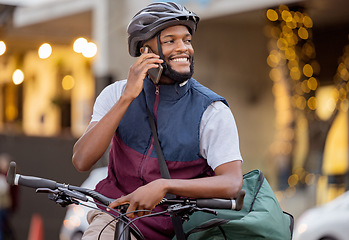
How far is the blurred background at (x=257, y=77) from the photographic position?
1588 cm

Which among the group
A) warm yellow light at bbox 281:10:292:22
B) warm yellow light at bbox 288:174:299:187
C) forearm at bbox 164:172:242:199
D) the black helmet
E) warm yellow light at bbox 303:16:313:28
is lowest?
warm yellow light at bbox 288:174:299:187

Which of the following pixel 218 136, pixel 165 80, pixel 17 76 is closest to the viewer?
pixel 218 136

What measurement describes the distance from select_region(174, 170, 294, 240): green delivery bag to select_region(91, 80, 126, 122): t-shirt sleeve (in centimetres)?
67

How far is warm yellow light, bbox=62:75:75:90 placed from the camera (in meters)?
29.3

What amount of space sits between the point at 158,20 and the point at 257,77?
51.6ft

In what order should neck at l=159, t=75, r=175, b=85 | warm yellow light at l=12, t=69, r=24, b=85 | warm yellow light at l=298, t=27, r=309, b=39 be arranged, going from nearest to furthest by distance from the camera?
neck at l=159, t=75, r=175, b=85, warm yellow light at l=298, t=27, r=309, b=39, warm yellow light at l=12, t=69, r=24, b=85

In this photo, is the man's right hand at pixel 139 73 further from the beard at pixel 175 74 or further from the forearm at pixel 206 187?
the forearm at pixel 206 187

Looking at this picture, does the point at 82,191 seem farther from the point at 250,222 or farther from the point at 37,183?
the point at 250,222

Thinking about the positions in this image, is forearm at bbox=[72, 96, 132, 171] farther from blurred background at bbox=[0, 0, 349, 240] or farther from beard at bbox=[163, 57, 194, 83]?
blurred background at bbox=[0, 0, 349, 240]

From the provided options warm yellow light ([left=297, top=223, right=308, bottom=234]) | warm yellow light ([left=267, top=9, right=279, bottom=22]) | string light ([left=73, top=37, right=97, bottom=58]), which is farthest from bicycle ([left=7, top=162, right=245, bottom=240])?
string light ([left=73, top=37, right=97, bottom=58])

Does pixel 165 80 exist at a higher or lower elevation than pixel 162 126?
higher

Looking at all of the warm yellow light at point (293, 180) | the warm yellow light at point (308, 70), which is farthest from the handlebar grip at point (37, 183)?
the warm yellow light at point (308, 70)

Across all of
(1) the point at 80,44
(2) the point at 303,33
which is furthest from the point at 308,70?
(1) the point at 80,44

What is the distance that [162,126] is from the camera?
340 cm
